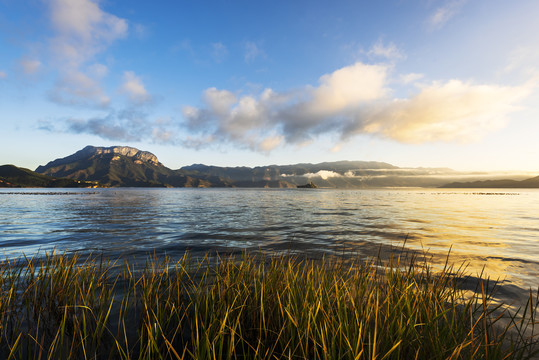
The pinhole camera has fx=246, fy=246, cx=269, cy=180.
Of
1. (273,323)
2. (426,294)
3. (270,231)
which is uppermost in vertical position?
Result: (426,294)

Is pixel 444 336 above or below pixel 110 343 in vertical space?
above

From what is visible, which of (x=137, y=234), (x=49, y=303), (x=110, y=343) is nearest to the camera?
(x=110, y=343)

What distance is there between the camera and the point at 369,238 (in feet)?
61.7

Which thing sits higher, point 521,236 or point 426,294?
point 426,294

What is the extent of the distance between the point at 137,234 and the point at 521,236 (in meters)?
31.2

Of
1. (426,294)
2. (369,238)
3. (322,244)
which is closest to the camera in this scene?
(426,294)

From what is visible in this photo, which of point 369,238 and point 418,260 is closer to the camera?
point 418,260

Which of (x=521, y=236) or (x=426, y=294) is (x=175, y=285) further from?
(x=521, y=236)

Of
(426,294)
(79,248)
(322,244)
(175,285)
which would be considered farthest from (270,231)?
(426,294)

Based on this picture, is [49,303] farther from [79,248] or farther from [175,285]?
[79,248]

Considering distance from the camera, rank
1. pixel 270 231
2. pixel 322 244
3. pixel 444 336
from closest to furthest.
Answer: pixel 444 336
pixel 322 244
pixel 270 231

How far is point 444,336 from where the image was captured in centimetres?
450

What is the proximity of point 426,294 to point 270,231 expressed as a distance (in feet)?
57.3

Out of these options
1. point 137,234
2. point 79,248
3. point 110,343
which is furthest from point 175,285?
point 137,234
